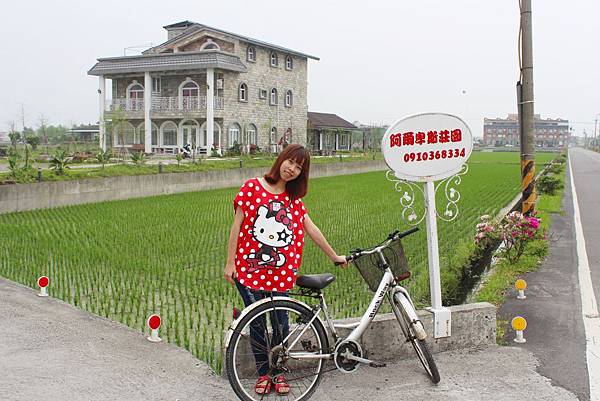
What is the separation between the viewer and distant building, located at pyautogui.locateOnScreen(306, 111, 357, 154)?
47.8m

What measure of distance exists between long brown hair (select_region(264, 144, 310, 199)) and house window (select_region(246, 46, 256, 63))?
34.6m

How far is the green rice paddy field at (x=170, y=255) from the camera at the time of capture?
6.38 m

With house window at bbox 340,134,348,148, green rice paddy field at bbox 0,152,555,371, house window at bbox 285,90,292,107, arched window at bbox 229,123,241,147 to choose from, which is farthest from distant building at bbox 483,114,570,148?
green rice paddy field at bbox 0,152,555,371

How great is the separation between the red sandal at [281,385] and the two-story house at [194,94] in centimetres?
3058

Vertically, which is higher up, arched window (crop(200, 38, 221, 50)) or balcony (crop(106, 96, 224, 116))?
arched window (crop(200, 38, 221, 50))

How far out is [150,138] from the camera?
3669 cm

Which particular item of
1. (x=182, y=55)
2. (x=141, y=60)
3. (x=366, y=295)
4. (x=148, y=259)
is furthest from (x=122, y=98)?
(x=366, y=295)

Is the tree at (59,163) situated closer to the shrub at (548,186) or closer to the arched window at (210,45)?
the shrub at (548,186)

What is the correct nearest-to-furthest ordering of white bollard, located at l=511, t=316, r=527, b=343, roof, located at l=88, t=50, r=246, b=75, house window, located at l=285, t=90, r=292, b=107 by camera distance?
white bollard, located at l=511, t=316, r=527, b=343 < roof, located at l=88, t=50, r=246, b=75 < house window, located at l=285, t=90, r=292, b=107

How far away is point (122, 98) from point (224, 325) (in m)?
34.3

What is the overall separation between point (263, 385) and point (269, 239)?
0.91 meters

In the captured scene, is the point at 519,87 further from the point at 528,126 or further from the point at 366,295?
the point at 366,295

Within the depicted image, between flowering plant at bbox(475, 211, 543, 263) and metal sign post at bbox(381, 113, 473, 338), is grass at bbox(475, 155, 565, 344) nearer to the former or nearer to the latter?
flowering plant at bbox(475, 211, 543, 263)

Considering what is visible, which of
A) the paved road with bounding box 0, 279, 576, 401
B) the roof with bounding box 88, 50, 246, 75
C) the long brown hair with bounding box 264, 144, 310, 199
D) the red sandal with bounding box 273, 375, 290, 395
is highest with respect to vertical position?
the roof with bounding box 88, 50, 246, 75
